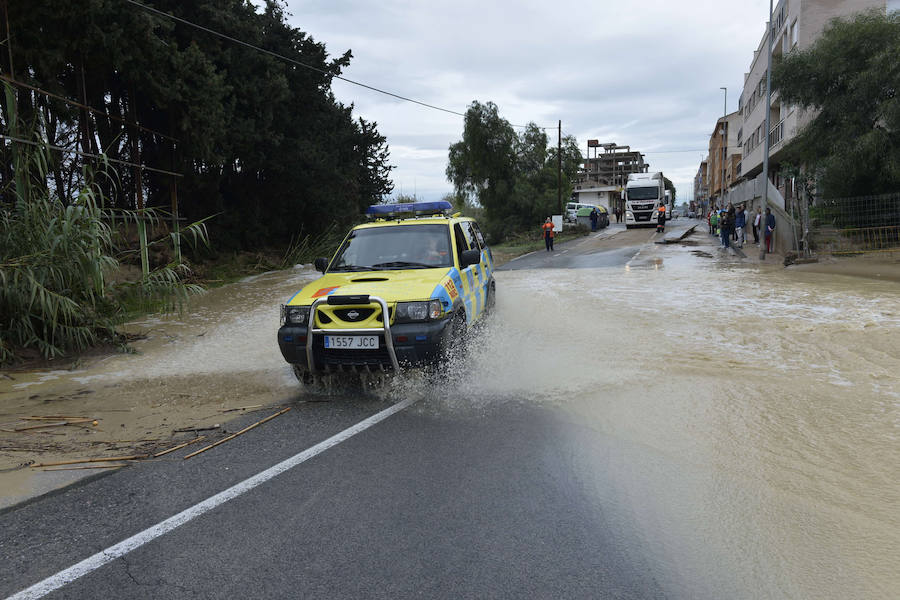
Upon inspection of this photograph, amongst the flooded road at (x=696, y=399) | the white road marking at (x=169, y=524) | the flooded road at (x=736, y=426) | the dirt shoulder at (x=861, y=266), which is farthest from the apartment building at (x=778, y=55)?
the white road marking at (x=169, y=524)

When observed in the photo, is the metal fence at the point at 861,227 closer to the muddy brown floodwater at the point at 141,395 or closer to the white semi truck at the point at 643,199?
the muddy brown floodwater at the point at 141,395

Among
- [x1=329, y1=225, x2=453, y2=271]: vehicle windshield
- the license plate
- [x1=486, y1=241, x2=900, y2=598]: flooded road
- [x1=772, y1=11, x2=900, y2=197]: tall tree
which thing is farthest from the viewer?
[x1=772, y1=11, x2=900, y2=197]: tall tree

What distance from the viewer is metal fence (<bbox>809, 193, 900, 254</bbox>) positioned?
1917cm

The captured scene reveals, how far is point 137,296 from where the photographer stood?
8773 mm

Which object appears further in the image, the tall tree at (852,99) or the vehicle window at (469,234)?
the tall tree at (852,99)

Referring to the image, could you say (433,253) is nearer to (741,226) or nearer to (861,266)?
(861,266)

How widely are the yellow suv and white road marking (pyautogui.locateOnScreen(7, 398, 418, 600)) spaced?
83 centimetres

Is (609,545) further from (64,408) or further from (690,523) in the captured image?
(64,408)

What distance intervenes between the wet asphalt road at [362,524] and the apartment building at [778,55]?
22.7m

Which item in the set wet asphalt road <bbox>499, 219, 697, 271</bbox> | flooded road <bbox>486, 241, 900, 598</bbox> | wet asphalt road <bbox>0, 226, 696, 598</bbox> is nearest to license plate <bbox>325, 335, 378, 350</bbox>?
wet asphalt road <bbox>0, 226, 696, 598</bbox>

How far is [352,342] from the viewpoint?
5.69m

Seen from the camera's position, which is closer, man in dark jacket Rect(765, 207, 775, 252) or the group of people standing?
man in dark jacket Rect(765, 207, 775, 252)

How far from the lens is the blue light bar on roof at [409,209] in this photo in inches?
328

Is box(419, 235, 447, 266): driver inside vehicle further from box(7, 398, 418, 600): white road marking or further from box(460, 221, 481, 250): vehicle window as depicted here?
box(7, 398, 418, 600): white road marking
